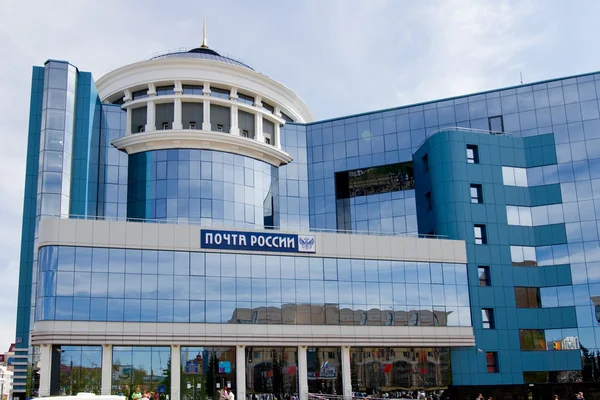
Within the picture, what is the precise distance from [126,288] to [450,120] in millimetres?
33840

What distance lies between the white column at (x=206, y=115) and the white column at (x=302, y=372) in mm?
23251

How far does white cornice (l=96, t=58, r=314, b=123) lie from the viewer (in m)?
61.0

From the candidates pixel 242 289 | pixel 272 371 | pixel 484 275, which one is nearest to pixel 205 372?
pixel 272 371

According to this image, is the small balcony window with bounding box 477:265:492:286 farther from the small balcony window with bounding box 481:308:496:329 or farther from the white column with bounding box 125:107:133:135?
the white column with bounding box 125:107:133:135

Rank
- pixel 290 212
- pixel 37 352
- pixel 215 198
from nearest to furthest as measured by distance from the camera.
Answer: pixel 37 352 → pixel 215 198 → pixel 290 212

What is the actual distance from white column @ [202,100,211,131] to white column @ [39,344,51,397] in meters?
25.2

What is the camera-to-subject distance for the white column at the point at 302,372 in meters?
45.9

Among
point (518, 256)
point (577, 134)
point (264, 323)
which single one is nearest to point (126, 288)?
point (264, 323)

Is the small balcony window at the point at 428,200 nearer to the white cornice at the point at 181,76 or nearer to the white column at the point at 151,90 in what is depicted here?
the white cornice at the point at 181,76

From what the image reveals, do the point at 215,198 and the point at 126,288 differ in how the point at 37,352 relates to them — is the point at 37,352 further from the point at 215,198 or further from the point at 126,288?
the point at 215,198

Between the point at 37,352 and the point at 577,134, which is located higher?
the point at 577,134

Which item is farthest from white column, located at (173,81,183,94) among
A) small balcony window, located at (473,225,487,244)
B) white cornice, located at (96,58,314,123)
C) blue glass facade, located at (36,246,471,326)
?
small balcony window, located at (473,225,487,244)

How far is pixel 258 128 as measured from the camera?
62.7 meters

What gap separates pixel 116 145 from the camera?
5944 centimetres
